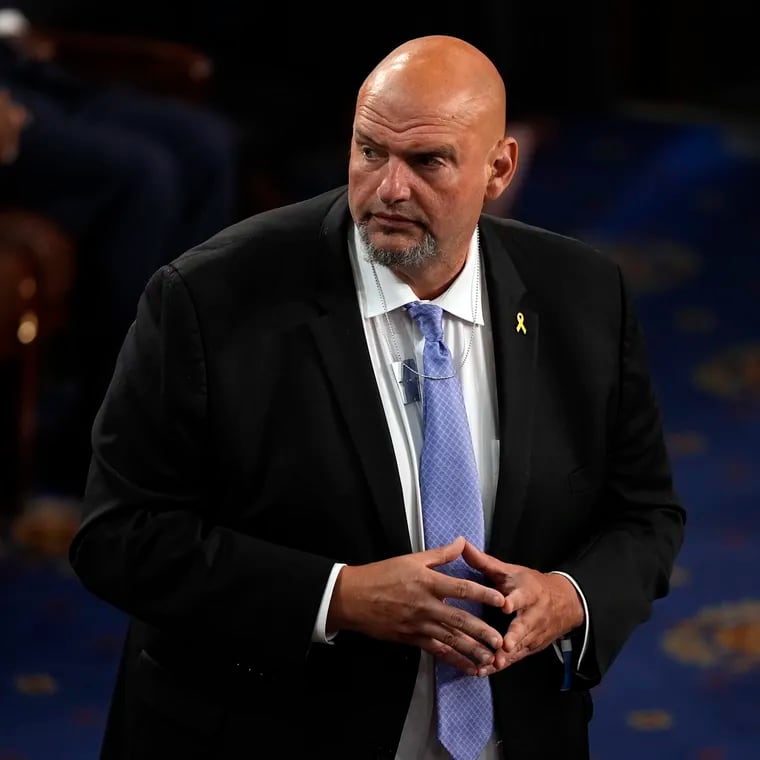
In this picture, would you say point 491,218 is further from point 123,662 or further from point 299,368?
point 123,662

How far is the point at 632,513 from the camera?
7.20 feet

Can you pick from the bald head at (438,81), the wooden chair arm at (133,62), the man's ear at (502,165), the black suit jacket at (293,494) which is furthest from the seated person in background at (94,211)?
the bald head at (438,81)

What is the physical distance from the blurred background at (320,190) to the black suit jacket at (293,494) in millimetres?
1348

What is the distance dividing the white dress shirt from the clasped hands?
96mm

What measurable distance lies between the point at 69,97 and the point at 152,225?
573mm

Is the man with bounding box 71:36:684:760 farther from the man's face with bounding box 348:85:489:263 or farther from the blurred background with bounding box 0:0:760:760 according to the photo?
the blurred background with bounding box 0:0:760:760

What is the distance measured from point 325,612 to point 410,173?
0.53 meters

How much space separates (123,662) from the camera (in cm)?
220

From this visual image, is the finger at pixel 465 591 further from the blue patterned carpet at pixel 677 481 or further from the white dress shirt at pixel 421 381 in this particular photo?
the blue patterned carpet at pixel 677 481

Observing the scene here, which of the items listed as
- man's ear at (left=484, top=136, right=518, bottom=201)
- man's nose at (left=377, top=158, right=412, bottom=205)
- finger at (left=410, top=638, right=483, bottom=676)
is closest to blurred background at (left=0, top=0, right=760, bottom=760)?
finger at (left=410, top=638, right=483, bottom=676)

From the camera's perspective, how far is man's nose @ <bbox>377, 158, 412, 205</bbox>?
1929 mm

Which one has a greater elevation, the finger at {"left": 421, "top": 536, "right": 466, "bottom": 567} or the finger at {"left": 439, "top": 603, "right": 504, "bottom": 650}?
the finger at {"left": 421, "top": 536, "right": 466, "bottom": 567}

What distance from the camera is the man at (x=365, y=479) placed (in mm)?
1939

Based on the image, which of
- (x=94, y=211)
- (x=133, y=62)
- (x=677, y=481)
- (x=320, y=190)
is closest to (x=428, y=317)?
(x=677, y=481)
